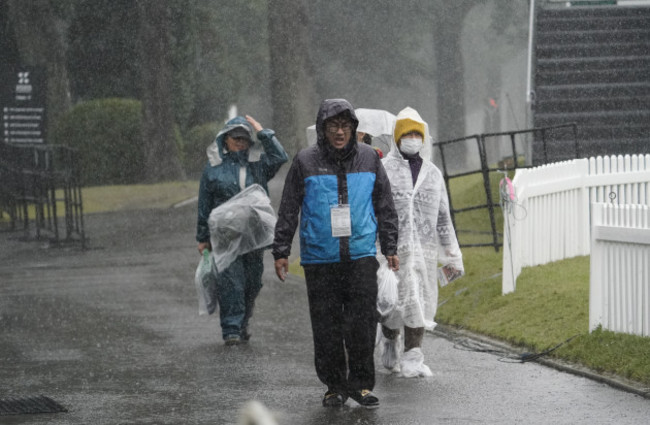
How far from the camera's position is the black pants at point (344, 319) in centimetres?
834

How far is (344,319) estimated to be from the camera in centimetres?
847

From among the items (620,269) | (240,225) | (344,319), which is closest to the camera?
(344,319)

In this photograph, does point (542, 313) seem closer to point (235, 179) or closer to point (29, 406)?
point (235, 179)

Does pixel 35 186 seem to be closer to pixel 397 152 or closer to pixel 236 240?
pixel 236 240

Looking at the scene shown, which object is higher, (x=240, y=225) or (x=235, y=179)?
(x=235, y=179)

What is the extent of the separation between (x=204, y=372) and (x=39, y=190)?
49.8ft

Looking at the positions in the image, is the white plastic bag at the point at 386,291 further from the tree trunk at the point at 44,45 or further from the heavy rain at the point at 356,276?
the tree trunk at the point at 44,45

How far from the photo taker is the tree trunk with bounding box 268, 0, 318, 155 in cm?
3966

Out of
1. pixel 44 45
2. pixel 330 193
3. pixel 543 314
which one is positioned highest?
pixel 44 45

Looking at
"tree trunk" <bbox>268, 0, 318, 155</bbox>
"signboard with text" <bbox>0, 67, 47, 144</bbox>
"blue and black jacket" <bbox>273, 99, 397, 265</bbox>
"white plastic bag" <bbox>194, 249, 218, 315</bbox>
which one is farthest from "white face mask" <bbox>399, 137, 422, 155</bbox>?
"tree trunk" <bbox>268, 0, 318, 155</bbox>

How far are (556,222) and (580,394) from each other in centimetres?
510

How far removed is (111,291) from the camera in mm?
15328

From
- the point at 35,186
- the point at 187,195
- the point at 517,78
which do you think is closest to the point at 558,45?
the point at 35,186

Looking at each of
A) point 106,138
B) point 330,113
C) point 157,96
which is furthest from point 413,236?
point 157,96
